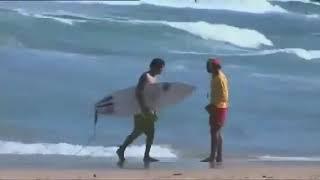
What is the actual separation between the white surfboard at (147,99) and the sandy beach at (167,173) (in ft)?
3.38

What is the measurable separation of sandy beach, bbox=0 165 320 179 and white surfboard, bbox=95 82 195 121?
3.38ft

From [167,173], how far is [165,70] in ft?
44.2

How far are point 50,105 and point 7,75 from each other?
416cm

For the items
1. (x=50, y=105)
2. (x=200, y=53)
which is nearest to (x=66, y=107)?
(x=50, y=105)

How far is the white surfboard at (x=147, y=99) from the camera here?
37.1 ft

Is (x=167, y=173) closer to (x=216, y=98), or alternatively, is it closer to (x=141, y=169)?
(x=141, y=169)

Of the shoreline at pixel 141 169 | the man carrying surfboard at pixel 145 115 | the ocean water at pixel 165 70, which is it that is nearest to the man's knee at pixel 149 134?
the man carrying surfboard at pixel 145 115

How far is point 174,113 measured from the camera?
52.6 ft

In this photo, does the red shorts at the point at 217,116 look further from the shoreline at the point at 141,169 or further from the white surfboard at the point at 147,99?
the white surfboard at the point at 147,99

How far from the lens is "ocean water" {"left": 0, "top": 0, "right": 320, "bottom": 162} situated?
43.9ft

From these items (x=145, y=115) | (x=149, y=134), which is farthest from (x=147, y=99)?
(x=149, y=134)

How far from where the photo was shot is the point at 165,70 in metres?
23.7

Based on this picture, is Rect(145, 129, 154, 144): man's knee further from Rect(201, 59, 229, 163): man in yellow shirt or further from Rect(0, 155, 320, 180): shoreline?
Rect(201, 59, 229, 163): man in yellow shirt

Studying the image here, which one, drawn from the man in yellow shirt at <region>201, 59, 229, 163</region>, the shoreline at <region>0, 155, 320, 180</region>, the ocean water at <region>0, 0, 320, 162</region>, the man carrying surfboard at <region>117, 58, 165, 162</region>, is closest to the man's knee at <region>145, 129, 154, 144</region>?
the man carrying surfboard at <region>117, 58, 165, 162</region>
